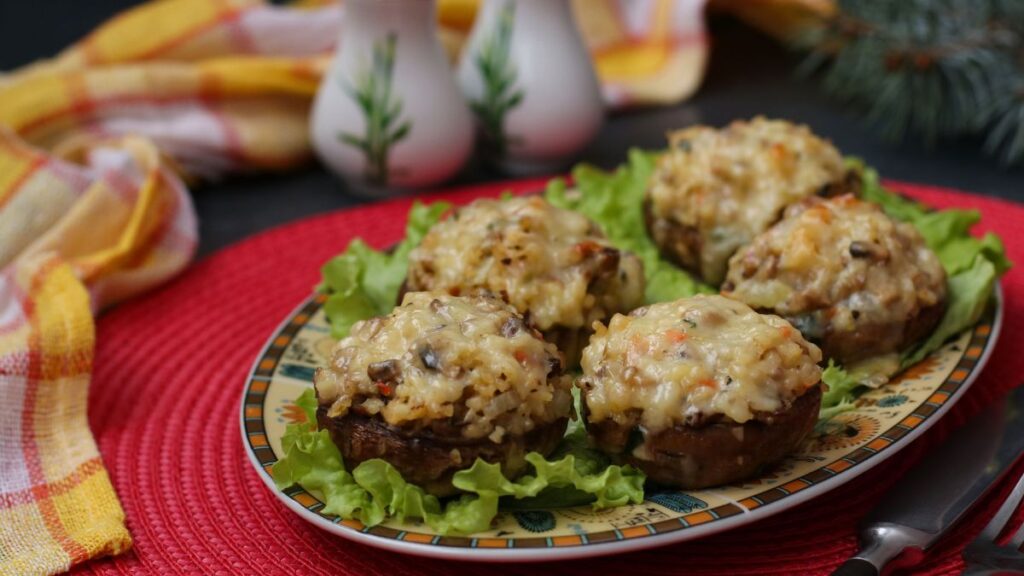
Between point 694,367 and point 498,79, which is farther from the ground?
point 694,367

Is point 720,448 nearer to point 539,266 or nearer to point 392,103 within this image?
point 539,266

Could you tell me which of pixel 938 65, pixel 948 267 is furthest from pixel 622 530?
pixel 938 65

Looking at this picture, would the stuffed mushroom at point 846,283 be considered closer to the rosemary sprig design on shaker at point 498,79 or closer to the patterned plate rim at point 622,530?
the patterned plate rim at point 622,530

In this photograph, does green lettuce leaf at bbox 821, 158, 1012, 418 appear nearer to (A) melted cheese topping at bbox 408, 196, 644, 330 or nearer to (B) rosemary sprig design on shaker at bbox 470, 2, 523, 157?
(A) melted cheese topping at bbox 408, 196, 644, 330

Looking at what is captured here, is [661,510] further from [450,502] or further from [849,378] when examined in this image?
[849,378]

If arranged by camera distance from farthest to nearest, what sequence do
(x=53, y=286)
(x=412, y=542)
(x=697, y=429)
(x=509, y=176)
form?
1. (x=509, y=176)
2. (x=53, y=286)
3. (x=697, y=429)
4. (x=412, y=542)

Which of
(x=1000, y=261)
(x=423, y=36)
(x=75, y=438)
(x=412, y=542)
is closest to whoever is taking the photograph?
(x=412, y=542)

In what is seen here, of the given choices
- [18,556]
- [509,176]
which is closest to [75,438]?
[18,556]
